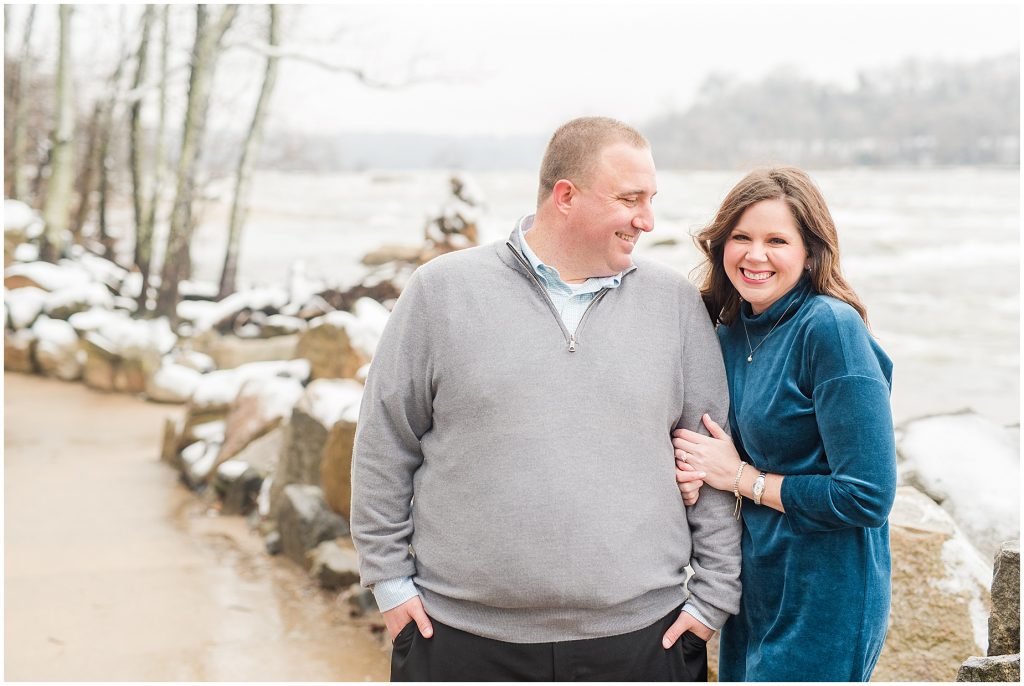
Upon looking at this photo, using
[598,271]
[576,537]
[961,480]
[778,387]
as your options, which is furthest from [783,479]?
[961,480]

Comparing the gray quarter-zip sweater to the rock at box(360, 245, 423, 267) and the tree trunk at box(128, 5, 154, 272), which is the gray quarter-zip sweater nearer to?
the tree trunk at box(128, 5, 154, 272)

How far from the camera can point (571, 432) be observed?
69.8 inches

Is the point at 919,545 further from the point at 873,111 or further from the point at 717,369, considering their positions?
the point at 873,111

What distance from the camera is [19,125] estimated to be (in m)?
13.2

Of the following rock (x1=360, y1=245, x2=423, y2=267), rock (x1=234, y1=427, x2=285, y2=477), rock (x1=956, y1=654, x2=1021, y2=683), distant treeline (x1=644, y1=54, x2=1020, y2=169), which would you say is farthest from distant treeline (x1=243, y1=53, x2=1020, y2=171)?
rock (x1=956, y1=654, x2=1021, y2=683)

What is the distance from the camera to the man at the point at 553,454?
1771 millimetres

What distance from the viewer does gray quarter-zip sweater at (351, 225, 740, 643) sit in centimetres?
177

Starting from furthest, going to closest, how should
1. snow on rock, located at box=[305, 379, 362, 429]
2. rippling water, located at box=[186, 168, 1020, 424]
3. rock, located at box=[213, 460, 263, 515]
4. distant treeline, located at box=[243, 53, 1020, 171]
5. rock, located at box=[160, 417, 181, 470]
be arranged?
distant treeline, located at box=[243, 53, 1020, 171], rippling water, located at box=[186, 168, 1020, 424], rock, located at box=[160, 417, 181, 470], rock, located at box=[213, 460, 263, 515], snow on rock, located at box=[305, 379, 362, 429]

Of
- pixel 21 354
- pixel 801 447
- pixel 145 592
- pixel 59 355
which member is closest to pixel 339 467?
pixel 145 592

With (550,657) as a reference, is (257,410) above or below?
below

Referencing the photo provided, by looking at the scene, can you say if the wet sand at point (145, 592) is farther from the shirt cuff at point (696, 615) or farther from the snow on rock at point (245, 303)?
the snow on rock at point (245, 303)

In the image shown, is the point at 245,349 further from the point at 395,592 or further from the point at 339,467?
the point at 395,592

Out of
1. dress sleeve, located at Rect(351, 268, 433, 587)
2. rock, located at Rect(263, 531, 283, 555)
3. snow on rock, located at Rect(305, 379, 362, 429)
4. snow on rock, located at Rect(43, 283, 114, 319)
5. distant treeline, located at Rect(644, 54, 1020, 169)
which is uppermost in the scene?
distant treeline, located at Rect(644, 54, 1020, 169)

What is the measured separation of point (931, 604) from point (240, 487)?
406cm
